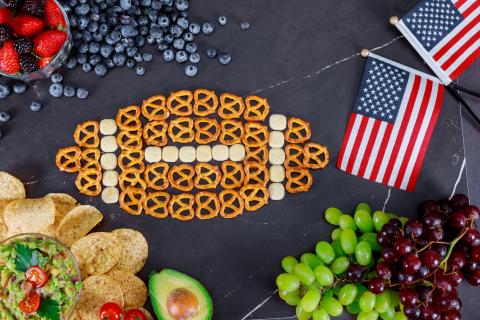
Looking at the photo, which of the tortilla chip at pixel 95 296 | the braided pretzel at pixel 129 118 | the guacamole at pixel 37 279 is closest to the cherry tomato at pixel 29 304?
the guacamole at pixel 37 279

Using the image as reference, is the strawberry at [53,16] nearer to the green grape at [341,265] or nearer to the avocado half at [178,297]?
the avocado half at [178,297]

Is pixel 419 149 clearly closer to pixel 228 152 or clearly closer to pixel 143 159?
pixel 228 152

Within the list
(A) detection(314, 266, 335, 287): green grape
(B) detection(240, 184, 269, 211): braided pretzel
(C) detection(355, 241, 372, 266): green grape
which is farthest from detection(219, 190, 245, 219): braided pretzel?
(C) detection(355, 241, 372, 266): green grape

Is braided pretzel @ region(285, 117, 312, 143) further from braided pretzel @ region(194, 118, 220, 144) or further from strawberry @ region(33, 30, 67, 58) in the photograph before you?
strawberry @ region(33, 30, 67, 58)

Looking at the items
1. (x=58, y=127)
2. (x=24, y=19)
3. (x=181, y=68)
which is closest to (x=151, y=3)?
(x=181, y=68)

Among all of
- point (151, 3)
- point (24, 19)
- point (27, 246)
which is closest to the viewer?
point (27, 246)
